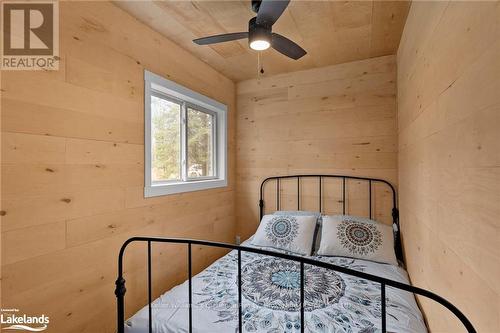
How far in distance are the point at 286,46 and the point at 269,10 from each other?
16.2 inches

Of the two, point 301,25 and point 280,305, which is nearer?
point 280,305

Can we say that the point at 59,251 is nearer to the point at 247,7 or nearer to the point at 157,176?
the point at 157,176

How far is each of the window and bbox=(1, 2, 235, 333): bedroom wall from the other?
97 millimetres

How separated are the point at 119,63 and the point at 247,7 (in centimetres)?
97

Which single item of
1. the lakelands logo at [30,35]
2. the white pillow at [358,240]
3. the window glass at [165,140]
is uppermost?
the lakelands logo at [30,35]

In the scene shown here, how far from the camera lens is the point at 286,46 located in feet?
5.60

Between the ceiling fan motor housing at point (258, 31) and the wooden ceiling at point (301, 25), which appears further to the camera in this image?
the wooden ceiling at point (301, 25)

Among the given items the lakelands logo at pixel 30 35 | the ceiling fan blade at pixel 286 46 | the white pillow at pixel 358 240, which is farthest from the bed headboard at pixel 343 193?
the lakelands logo at pixel 30 35

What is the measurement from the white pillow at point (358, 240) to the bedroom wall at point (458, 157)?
427mm

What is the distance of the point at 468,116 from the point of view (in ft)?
2.72

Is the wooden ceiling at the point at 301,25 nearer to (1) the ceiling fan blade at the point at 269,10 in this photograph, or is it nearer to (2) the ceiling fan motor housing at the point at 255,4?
(2) the ceiling fan motor housing at the point at 255,4

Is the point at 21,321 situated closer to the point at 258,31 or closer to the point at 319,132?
the point at 258,31

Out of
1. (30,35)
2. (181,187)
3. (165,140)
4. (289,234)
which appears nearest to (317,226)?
(289,234)

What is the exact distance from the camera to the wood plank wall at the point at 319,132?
2428mm
